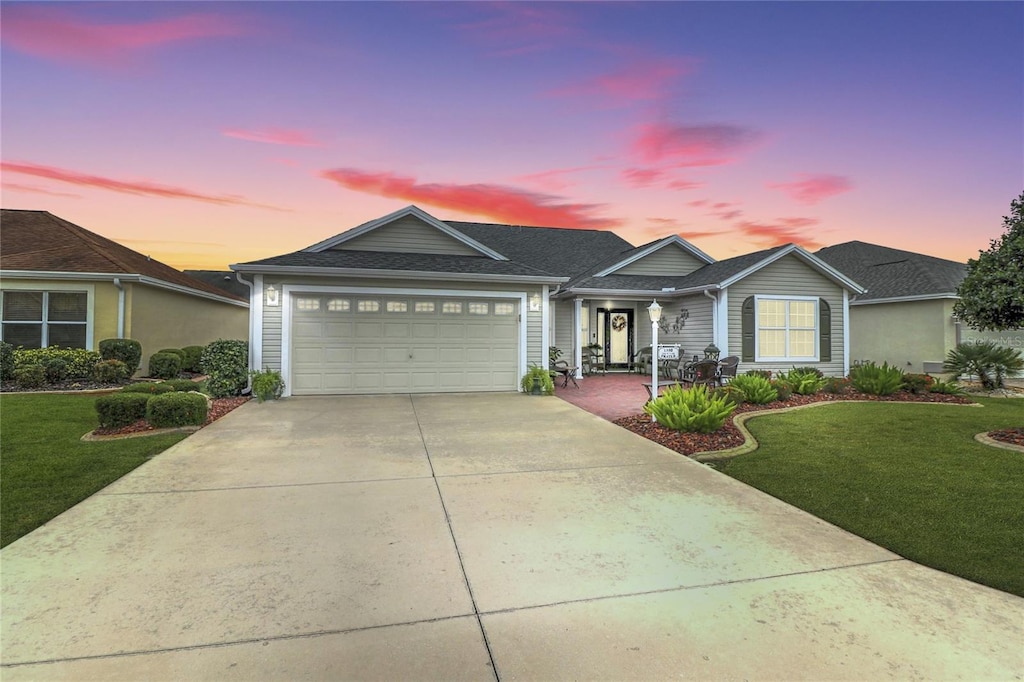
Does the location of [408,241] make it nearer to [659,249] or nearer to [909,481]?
[659,249]

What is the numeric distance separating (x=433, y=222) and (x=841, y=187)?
39.0 ft

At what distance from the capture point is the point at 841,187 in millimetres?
13625

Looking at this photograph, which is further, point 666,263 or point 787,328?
point 666,263

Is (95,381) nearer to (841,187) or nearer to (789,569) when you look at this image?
(789,569)

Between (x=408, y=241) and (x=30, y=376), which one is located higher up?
(x=408, y=241)

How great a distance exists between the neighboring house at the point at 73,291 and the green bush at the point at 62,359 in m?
0.72

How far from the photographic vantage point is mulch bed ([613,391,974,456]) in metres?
6.27

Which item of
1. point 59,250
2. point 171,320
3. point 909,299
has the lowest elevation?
point 171,320

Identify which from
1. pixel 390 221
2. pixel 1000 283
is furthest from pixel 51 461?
pixel 1000 283

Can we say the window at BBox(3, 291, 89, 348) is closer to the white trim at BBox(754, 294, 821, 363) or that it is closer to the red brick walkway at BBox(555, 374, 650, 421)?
the red brick walkway at BBox(555, 374, 650, 421)

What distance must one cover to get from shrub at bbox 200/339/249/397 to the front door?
11358 millimetres

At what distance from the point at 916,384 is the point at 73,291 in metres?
21.3

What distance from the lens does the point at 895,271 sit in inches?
690

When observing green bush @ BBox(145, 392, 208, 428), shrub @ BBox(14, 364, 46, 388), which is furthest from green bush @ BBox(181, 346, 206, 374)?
green bush @ BBox(145, 392, 208, 428)
